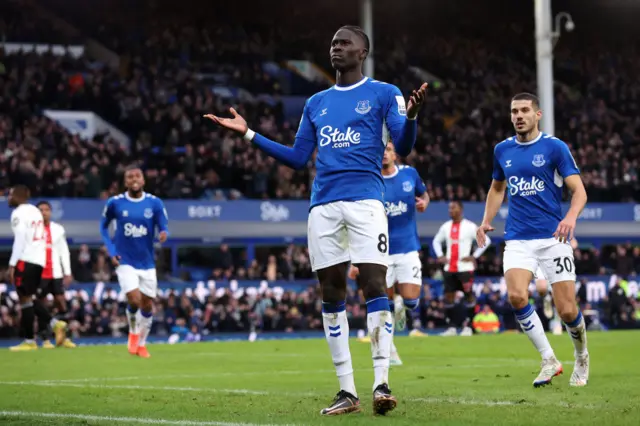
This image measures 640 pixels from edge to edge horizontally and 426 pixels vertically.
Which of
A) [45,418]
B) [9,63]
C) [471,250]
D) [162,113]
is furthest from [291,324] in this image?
[45,418]

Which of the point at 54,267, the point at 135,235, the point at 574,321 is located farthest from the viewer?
the point at 54,267

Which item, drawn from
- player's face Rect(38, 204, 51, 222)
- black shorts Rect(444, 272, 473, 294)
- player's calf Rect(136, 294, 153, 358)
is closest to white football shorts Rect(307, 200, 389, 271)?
player's calf Rect(136, 294, 153, 358)

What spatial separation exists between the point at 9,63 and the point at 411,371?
79.2 feet

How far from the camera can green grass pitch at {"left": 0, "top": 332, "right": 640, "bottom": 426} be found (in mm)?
7531

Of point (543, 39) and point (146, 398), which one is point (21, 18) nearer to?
point (543, 39)

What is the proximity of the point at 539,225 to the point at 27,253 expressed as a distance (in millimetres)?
10660

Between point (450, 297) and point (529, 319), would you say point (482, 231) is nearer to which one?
point (529, 319)

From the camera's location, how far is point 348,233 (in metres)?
8.14

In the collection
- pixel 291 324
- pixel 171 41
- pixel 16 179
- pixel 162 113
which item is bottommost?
pixel 291 324

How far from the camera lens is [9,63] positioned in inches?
1323

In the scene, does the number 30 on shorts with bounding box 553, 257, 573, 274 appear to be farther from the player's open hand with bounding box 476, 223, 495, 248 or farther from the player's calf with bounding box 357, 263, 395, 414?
the player's calf with bounding box 357, 263, 395, 414

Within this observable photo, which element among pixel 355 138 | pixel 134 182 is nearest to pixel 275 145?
pixel 355 138

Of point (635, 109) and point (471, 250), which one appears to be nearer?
point (471, 250)

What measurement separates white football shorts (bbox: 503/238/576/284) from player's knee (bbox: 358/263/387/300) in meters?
2.49
